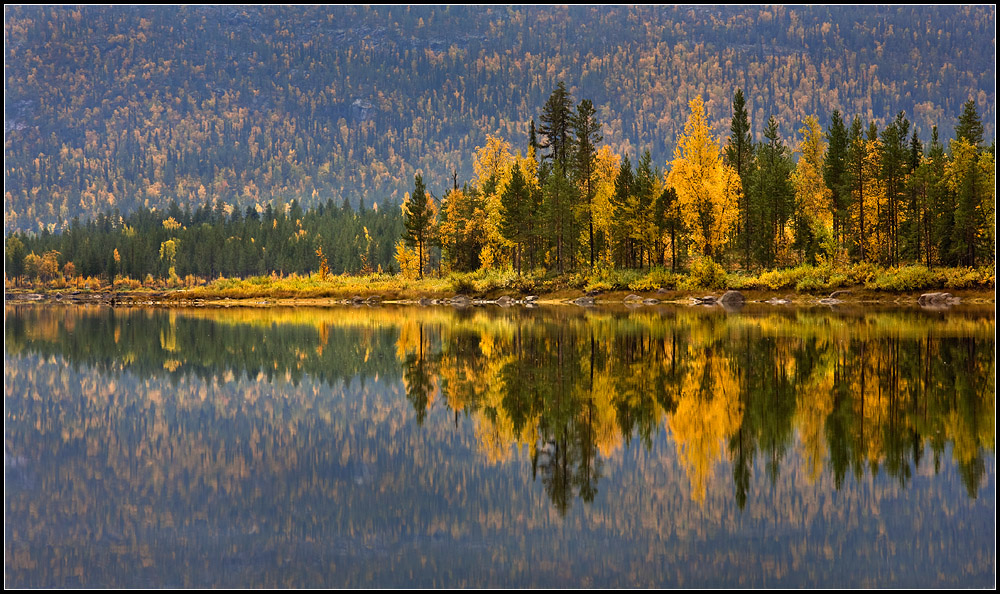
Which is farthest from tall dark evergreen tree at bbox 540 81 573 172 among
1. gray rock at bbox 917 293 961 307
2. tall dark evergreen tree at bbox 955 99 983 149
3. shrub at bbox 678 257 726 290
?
gray rock at bbox 917 293 961 307

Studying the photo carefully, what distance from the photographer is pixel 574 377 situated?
19.3 metres

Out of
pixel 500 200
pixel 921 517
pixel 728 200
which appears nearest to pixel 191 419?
pixel 921 517

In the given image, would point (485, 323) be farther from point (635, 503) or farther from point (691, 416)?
point (635, 503)

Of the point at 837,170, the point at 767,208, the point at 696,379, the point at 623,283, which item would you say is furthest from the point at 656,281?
the point at 696,379

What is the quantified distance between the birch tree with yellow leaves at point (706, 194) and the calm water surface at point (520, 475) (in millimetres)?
38771

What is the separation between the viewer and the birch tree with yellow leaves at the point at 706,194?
60125 millimetres

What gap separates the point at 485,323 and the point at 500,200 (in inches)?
1207

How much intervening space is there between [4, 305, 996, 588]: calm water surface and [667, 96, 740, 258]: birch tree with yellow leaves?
38771mm

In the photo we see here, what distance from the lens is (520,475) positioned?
10.9 meters

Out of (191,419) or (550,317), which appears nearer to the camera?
(191,419)

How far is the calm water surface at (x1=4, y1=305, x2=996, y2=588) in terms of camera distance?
8164 millimetres

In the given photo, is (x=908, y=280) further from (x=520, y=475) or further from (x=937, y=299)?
(x=520, y=475)

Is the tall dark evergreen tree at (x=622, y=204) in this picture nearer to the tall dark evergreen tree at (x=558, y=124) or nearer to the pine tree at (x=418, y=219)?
the tall dark evergreen tree at (x=558, y=124)

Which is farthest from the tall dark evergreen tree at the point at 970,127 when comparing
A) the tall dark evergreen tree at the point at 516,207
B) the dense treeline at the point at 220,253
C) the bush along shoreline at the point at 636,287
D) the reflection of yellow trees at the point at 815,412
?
the dense treeline at the point at 220,253
